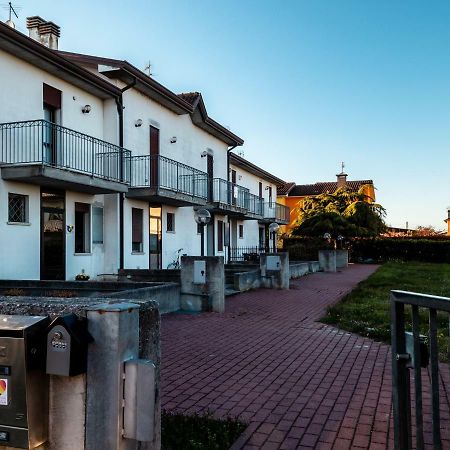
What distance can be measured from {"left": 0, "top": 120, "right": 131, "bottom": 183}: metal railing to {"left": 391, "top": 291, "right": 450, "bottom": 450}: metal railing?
11.3 meters

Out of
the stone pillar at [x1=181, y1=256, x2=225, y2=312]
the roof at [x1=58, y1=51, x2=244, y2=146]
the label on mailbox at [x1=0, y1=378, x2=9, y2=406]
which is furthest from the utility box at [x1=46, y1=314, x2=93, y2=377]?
the roof at [x1=58, y1=51, x2=244, y2=146]

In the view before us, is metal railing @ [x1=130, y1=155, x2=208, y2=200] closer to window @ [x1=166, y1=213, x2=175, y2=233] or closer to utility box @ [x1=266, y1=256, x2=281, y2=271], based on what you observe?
window @ [x1=166, y1=213, x2=175, y2=233]

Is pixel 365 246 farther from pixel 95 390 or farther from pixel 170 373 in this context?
pixel 95 390

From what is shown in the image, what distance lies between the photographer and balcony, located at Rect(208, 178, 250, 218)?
23981mm

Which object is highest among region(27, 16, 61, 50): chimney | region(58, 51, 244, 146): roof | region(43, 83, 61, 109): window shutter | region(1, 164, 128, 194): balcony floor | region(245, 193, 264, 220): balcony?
region(27, 16, 61, 50): chimney

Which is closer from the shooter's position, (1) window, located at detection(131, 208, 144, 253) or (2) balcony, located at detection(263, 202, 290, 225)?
(1) window, located at detection(131, 208, 144, 253)

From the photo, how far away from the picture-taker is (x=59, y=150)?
14.0m

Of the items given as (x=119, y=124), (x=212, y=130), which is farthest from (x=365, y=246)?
(x=119, y=124)

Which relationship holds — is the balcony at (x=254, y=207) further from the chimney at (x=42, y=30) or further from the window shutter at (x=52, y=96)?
the window shutter at (x=52, y=96)

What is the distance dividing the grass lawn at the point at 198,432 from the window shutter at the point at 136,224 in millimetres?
13888

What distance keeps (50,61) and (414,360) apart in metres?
13.5

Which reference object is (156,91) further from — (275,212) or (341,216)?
(341,216)

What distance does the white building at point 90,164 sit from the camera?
12.8 metres

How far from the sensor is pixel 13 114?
12.8 m
